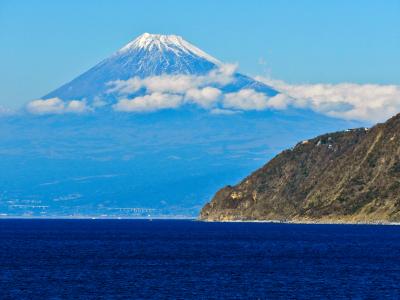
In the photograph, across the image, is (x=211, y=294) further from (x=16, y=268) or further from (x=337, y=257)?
(x=337, y=257)

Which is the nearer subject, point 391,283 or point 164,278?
point 391,283

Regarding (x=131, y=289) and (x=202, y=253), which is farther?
(x=202, y=253)

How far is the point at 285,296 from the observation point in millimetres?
114875

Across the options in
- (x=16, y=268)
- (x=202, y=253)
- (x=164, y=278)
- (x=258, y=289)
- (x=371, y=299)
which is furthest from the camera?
(x=202, y=253)

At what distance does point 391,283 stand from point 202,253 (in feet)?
203

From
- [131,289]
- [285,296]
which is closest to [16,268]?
[131,289]

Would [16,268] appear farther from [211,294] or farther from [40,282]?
[211,294]

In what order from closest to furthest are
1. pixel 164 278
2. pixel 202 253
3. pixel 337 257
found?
pixel 164 278 < pixel 337 257 < pixel 202 253

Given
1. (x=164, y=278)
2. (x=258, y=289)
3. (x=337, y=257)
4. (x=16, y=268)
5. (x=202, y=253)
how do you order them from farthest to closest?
(x=202, y=253), (x=337, y=257), (x=16, y=268), (x=164, y=278), (x=258, y=289)

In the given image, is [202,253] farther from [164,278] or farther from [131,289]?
[131,289]

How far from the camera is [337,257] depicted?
17200 centimetres

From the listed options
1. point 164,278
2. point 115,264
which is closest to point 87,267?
point 115,264

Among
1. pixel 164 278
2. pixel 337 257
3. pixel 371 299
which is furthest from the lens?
pixel 337 257

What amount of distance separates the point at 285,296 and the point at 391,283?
→ 660 inches
